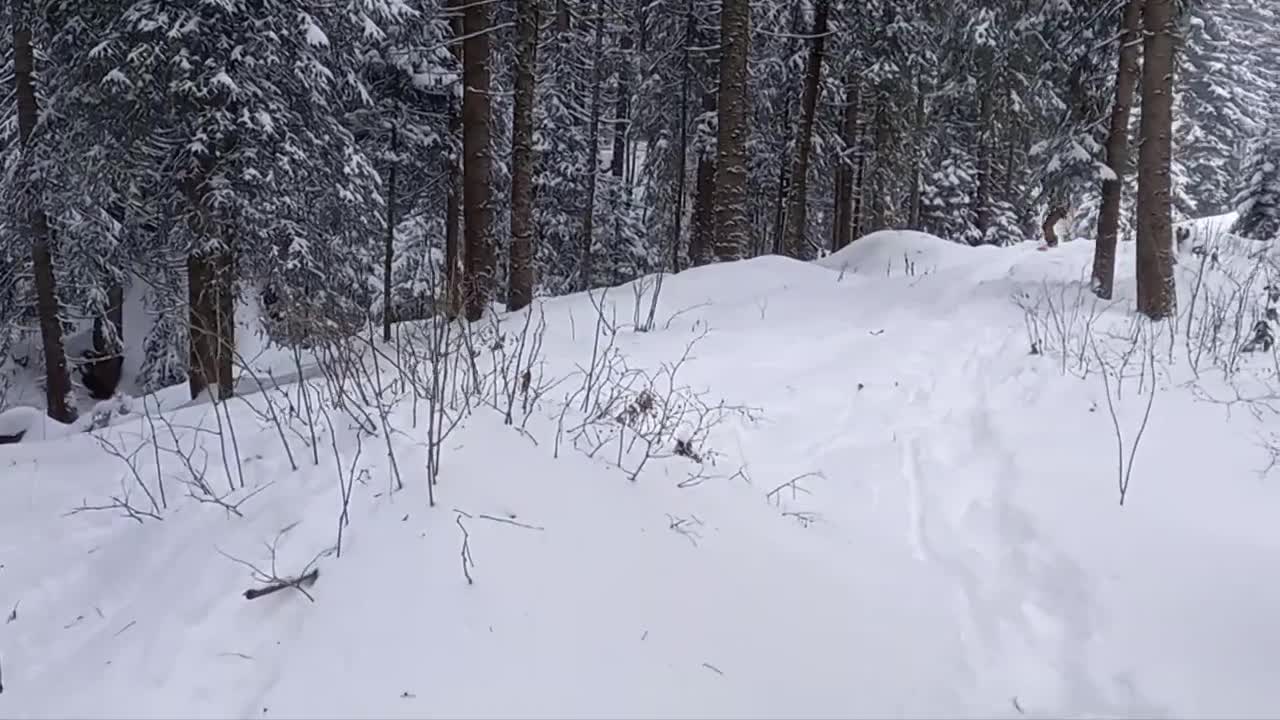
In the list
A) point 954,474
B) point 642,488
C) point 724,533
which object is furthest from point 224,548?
point 954,474

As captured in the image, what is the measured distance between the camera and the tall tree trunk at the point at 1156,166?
7.39m

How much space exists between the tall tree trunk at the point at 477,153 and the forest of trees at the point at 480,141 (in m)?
0.03

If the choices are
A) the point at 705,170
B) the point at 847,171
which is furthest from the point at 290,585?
the point at 847,171

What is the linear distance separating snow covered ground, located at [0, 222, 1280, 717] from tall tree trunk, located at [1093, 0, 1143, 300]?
3.69m

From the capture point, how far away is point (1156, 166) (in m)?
7.51

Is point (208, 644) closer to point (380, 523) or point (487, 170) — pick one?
point (380, 523)

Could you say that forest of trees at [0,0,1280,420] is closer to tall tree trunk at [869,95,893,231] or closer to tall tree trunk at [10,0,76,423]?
tall tree trunk at [10,0,76,423]

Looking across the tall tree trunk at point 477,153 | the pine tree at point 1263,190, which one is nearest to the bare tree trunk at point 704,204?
the tall tree trunk at point 477,153

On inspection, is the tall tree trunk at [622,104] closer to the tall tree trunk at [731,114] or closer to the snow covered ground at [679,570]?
the tall tree trunk at [731,114]

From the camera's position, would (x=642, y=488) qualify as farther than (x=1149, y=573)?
Yes

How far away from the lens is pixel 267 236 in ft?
31.4

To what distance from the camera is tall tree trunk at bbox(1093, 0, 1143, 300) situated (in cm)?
847

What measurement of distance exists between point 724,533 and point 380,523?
1.43 meters

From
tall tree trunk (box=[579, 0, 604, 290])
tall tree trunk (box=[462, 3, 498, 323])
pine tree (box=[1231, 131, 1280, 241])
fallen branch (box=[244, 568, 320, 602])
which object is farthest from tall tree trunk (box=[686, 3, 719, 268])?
fallen branch (box=[244, 568, 320, 602])
